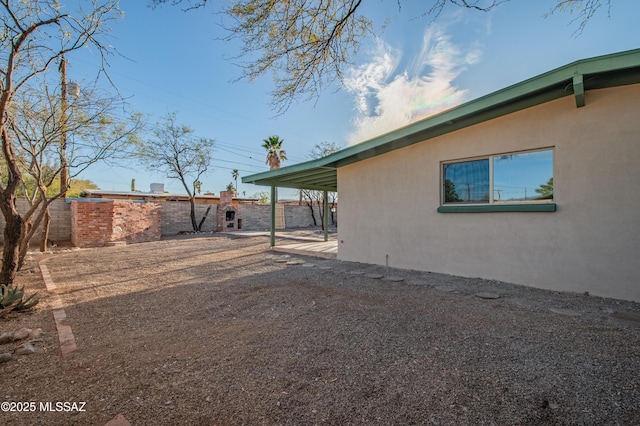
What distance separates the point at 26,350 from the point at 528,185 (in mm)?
6598

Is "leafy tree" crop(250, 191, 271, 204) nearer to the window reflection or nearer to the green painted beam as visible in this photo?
the window reflection


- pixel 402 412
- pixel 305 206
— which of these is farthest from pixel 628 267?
pixel 305 206

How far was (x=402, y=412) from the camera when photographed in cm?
172

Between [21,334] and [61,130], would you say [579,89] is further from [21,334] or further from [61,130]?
[61,130]

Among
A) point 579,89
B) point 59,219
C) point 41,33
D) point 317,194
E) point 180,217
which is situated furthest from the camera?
point 317,194

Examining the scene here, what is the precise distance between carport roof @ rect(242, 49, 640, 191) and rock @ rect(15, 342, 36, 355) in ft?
19.0

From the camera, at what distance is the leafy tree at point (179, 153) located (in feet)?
58.7

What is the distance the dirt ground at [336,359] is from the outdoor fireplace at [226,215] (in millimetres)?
14678

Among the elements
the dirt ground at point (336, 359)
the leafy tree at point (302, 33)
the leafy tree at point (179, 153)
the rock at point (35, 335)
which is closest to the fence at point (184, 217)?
the leafy tree at point (179, 153)

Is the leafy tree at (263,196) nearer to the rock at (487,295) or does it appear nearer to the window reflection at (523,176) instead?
the window reflection at (523,176)

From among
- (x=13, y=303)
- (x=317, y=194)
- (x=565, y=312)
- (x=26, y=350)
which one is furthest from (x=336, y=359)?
(x=317, y=194)

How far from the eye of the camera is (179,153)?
60.5ft

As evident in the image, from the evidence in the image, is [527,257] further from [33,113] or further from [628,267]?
[33,113]

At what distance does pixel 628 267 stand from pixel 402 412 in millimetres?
4222
